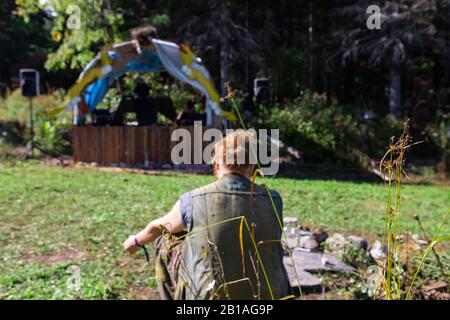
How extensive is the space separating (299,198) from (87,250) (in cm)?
378

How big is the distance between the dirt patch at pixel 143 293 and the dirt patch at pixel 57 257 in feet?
2.61

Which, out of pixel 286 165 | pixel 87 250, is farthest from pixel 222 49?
pixel 87 250

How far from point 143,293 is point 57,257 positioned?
3.60 feet

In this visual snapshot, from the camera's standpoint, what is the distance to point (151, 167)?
11227mm

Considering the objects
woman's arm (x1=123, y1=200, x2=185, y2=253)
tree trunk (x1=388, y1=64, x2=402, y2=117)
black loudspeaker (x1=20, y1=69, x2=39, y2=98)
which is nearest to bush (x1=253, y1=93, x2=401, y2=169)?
tree trunk (x1=388, y1=64, x2=402, y2=117)

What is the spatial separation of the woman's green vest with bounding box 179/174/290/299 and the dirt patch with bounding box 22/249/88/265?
8.14 ft

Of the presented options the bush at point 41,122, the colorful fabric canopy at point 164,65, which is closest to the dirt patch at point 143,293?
the colorful fabric canopy at point 164,65

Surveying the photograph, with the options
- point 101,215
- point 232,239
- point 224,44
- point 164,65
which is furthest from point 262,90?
point 232,239

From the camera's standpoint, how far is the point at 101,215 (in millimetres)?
6113

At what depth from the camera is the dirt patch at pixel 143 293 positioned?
3742mm

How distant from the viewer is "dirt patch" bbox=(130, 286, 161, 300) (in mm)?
3742

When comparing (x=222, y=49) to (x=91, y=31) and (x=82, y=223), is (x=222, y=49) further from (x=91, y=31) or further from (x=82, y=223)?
(x=82, y=223)

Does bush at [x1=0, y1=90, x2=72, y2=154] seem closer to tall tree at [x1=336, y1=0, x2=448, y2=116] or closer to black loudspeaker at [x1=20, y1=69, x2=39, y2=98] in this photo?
black loudspeaker at [x1=20, y1=69, x2=39, y2=98]
